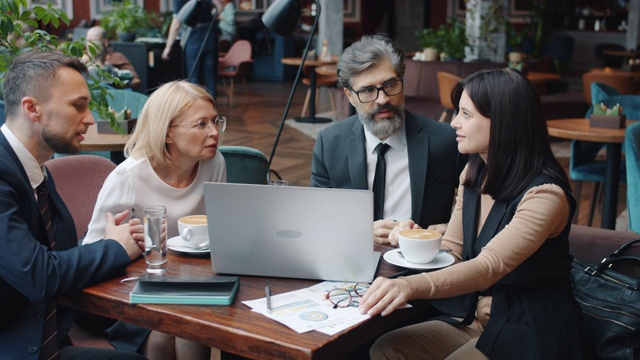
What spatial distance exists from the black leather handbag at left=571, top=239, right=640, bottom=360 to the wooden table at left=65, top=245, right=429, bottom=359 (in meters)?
0.60

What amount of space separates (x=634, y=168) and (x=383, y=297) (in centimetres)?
255

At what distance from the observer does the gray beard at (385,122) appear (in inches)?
103

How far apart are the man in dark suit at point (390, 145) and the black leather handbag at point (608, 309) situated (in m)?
0.54

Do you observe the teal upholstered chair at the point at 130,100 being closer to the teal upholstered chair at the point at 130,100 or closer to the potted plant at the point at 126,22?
the teal upholstered chair at the point at 130,100

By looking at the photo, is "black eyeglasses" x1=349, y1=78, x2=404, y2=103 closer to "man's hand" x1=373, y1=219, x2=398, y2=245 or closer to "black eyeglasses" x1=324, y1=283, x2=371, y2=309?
"man's hand" x1=373, y1=219, x2=398, y2=245

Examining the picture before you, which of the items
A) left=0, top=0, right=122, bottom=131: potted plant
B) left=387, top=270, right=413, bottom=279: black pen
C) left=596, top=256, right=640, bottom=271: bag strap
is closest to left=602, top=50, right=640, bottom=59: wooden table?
left=596, top=256, right=640, bottom=271: bag strap

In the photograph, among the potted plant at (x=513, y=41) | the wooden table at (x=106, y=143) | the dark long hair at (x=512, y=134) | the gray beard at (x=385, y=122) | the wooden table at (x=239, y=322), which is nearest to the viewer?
the wooden table at (x=239, y=322)

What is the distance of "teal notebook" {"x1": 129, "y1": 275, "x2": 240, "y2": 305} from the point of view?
5.67ft

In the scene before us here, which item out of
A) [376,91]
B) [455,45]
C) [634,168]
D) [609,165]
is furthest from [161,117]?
[455,45]

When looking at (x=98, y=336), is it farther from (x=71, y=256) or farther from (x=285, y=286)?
(x=285, y=286)

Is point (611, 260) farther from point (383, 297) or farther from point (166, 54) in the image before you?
point (166, 54)

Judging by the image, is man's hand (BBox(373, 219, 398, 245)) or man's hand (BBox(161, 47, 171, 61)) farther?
man's hand (BBox(161, 47, 171, 61))

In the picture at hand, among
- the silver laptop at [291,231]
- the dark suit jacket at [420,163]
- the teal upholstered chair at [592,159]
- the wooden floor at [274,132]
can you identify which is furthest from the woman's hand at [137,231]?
the wooden floor at [274,132]

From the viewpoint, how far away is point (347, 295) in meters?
1.78
